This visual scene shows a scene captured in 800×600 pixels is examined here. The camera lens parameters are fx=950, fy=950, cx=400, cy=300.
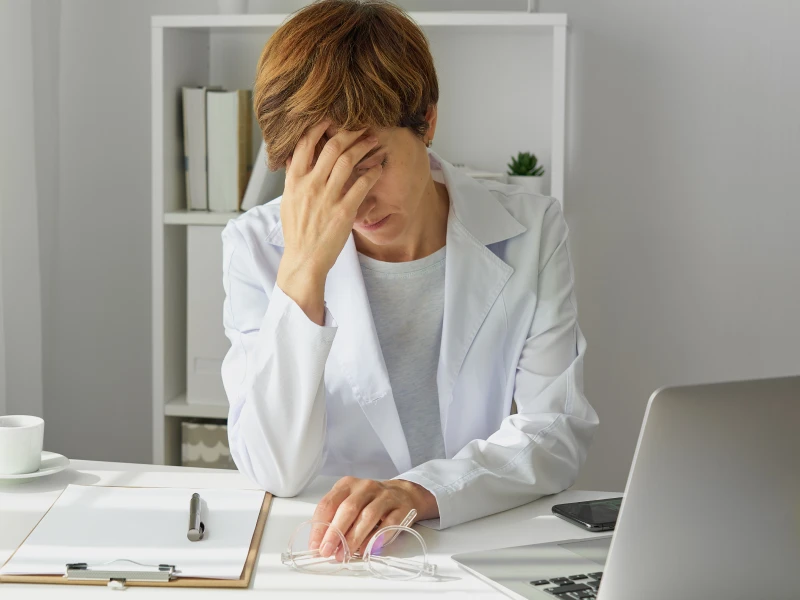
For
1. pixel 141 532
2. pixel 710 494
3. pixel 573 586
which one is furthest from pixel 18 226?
pixel 710 494

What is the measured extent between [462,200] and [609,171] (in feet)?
3.12

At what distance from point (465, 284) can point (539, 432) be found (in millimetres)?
287

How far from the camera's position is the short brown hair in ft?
4.09

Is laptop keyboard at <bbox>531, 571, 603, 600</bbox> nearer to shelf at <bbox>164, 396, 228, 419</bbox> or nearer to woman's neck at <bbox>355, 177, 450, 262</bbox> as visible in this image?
woman's neck at <bbox>355, 177, 450, 262</bbox>

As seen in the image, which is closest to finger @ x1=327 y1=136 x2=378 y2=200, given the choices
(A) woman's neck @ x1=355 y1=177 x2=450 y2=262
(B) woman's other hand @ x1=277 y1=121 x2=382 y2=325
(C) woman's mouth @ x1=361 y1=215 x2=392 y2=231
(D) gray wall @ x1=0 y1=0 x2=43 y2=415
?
(B) woman's other hand @ x1=277 y1=121 x2=382 y2=325

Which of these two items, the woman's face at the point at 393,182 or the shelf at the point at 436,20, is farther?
the shelf at the point at 436,20

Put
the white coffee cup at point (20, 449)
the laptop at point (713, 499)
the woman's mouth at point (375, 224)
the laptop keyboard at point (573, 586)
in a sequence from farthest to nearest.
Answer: the woman's mouth at point (375, 224) < the white coffee cup at point (20, 449) < the laptop keyboard at point (573, 586) < the laptop at point (713, 499)

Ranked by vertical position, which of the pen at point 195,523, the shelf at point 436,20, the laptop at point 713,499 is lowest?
the pen at point 195,523

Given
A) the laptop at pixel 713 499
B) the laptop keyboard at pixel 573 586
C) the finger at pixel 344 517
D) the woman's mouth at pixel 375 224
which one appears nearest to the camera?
the laptop at pixel 713 499

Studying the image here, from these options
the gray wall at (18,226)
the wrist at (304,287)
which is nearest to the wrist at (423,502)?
the wrist at (304,287)

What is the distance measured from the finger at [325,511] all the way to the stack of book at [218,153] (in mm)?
1215

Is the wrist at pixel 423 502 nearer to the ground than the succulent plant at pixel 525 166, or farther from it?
nearer to the ground

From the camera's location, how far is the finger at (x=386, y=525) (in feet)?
3.40

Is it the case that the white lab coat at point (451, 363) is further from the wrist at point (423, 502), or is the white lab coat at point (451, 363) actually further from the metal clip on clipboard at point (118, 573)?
the metal clip on clipboard at point (118, 573)
